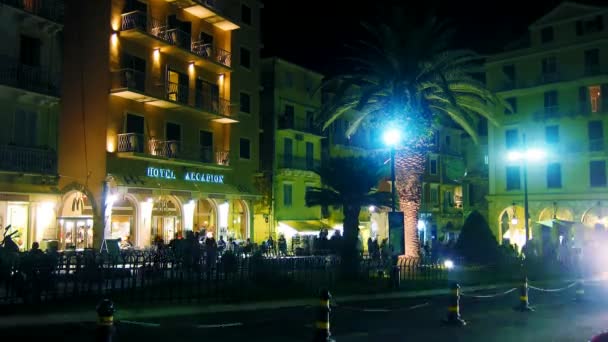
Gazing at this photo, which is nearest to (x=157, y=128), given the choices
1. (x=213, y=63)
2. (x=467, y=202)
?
(x=213, y=63)

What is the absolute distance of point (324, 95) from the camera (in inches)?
2143

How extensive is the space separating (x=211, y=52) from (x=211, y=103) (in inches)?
123

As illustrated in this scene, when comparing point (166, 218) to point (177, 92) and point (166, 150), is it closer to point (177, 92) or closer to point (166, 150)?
point (166, 150)

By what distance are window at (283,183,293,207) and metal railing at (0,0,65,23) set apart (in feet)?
75.9

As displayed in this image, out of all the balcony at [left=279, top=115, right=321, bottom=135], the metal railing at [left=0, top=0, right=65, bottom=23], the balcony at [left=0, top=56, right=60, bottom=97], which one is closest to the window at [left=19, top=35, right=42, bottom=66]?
the balcony at [left=0, top=56, right=60, bottom=97]

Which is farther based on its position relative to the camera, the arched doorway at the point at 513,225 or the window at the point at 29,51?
the arched doorway at the point at 513,225

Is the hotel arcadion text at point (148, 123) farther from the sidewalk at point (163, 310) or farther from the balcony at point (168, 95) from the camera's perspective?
the sidewalk at point (163, 310)

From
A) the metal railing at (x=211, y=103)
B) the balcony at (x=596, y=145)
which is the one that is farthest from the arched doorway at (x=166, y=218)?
the balcony at (x=596, y=145)

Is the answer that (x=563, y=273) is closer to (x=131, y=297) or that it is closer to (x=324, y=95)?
(x=131, y=297)

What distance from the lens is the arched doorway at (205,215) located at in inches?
1613

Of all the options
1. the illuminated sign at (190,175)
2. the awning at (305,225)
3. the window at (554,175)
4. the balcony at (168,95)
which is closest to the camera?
the balcony at (168,95)

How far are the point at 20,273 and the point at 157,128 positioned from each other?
794 inches

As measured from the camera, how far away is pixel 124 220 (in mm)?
35750

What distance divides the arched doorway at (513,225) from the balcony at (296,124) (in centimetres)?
1645
